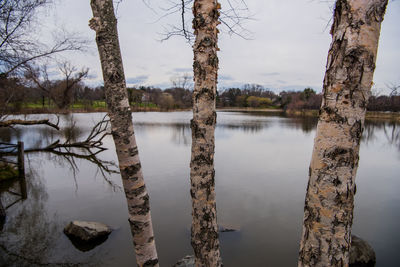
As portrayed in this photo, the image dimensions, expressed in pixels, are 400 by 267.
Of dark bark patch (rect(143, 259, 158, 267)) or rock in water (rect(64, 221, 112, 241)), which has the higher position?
dark bark patch (rect(143, 259, 158, 267))

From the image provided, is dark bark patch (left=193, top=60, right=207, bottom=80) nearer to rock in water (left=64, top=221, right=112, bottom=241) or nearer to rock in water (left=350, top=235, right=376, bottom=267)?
rock in water (left=350, top=235, right=376, bottom=267)

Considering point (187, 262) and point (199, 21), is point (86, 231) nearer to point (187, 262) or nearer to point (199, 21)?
point (187, 262)

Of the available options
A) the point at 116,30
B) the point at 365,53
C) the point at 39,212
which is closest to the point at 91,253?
the point at 39,212

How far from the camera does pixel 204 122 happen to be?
2.01 metres

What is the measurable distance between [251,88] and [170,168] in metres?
120

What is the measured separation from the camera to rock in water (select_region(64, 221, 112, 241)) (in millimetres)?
5527

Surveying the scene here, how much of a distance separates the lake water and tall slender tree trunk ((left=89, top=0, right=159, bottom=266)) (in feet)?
12.2

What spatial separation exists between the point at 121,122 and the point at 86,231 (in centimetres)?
527

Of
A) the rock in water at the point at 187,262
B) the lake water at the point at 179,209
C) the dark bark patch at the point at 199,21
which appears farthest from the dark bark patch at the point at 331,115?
the lake water at the point at 179,209

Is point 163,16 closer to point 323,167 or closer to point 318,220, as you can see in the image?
point 323,167

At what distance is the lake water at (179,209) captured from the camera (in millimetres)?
5258

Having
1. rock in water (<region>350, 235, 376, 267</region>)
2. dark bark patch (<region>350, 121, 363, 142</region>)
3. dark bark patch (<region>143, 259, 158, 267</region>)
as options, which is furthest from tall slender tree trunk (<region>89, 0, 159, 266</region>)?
rock in water (<region>350, 235, 376, 267</region>)

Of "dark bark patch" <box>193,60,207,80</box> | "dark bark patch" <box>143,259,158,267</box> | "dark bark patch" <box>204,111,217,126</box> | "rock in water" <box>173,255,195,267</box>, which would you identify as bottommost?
"rock in water" <box>173,255,195,267</box>

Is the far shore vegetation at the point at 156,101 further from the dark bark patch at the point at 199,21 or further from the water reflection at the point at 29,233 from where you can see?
the dark bark patch at the point at 199,21
